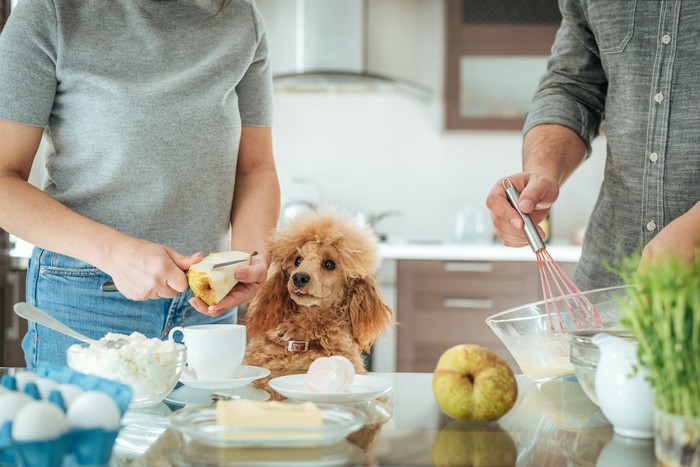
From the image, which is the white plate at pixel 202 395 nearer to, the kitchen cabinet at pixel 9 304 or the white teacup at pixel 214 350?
the white teacup at pixel 214 350

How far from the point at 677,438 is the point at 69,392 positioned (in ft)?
1.70

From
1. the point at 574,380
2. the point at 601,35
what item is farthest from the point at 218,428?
the point at 601,35

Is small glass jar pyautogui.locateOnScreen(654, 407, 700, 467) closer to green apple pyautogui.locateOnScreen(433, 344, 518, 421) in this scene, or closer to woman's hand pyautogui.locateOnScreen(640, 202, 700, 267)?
green apple pyautogui.locateOnScreen(433, 344, 518, 421)

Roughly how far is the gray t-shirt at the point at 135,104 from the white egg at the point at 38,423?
668mm

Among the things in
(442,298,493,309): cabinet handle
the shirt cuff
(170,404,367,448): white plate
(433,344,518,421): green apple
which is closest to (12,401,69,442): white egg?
(170,404,367,448): white plate

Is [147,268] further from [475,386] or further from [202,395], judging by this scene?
[475,386]

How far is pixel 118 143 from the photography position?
122cm

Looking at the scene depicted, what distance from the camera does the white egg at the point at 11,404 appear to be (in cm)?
63

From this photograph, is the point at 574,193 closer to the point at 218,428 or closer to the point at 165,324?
the point at 165,324

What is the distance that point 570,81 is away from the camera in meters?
1.53

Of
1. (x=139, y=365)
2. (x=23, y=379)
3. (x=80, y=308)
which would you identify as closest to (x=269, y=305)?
(x=80, y=308)

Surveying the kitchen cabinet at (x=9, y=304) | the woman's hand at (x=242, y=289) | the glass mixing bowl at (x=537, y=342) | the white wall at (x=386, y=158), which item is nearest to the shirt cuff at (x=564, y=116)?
the glass mixing bowl at (x=537, y=342)

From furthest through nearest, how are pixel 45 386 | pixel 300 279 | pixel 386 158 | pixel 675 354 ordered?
1. pixel 386 158
2. pixel 300 279
3. pixel 45 386
4. pixel 675 354

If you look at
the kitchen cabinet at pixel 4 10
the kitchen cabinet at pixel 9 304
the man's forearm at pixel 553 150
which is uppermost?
the kitchen cabinet at pixel 4 10
